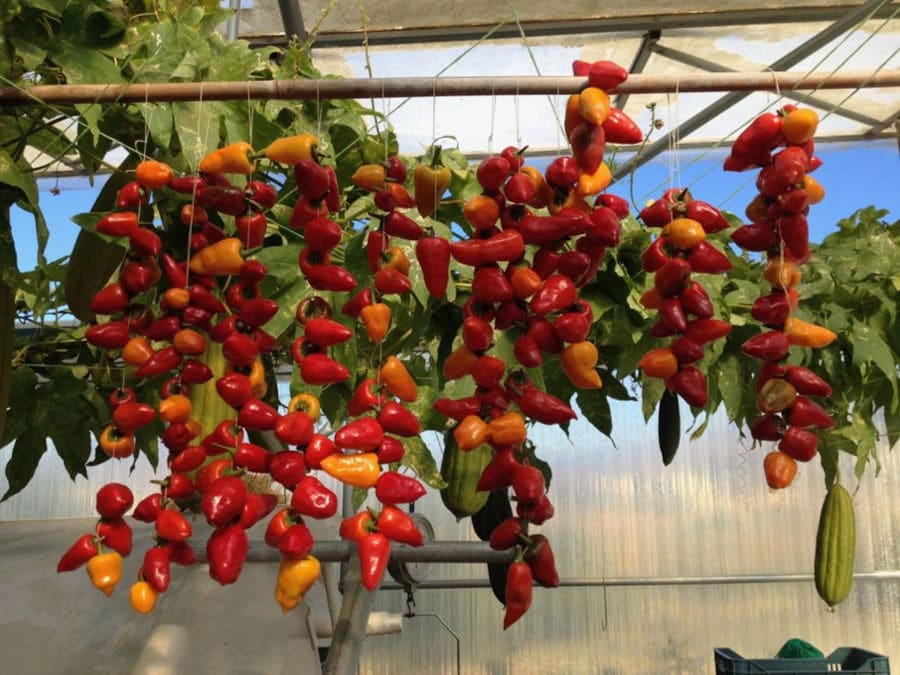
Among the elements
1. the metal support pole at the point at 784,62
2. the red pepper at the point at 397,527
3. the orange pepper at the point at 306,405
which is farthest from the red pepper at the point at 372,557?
the metal support pole at the point at 784,62

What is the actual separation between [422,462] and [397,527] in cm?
39

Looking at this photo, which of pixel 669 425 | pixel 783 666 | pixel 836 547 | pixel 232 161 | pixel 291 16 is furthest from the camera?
pixel 291 16

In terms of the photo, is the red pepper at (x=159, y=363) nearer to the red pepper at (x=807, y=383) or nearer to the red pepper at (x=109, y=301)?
the red pepper at (x=109, y=301)

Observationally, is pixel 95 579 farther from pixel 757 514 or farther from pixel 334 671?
pixel 757 514

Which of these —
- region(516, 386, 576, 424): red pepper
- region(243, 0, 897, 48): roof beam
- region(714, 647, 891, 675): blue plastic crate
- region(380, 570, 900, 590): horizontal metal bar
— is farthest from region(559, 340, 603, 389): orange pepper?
region(380, 570, 900, 590): horizontal metal bar

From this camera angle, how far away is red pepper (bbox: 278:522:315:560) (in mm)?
676

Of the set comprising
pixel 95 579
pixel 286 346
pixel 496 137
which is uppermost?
pixel 496 137

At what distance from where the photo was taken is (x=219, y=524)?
684 millimetres

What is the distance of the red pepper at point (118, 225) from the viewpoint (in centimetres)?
81

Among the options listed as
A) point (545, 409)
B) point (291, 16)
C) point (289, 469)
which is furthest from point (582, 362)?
point (291, 16)

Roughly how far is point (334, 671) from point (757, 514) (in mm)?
3164

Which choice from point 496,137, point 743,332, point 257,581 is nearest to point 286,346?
point 257,581

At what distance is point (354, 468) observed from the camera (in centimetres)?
68

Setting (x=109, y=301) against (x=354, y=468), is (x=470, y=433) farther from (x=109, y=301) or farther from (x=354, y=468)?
(x=109, y=301)
